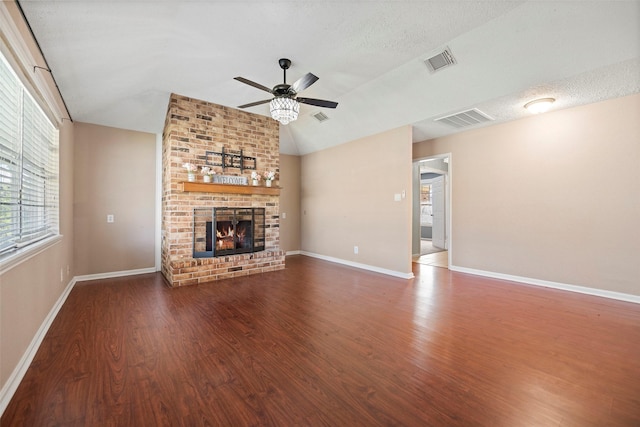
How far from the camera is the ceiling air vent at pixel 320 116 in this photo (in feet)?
16.6

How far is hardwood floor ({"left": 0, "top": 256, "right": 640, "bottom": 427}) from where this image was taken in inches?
60.0

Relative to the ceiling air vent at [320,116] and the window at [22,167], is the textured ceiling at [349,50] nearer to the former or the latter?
the window at [22,167]

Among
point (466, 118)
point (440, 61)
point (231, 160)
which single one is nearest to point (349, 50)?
point (440, 61)

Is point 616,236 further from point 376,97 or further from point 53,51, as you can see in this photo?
point 53,51

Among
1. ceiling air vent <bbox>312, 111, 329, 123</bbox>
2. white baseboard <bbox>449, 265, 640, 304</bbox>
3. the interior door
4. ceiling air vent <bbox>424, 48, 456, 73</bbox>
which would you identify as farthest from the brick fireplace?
the interior door

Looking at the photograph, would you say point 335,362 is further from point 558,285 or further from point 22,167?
point 558,285

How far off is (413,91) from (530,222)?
2706 mm

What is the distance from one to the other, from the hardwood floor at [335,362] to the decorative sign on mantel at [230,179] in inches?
73.5

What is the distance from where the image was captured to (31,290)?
216 cm

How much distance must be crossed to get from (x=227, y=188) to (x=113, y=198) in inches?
78.7

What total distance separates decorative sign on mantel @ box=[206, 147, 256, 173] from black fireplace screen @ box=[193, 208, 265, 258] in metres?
0.76

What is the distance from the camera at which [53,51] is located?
2.47 meters

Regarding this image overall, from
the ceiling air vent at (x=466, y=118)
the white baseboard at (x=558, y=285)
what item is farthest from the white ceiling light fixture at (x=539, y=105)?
the white baseboard at (x=558, y=285)

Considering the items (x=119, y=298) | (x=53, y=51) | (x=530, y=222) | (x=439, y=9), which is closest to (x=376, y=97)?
(x=439, y=9)
